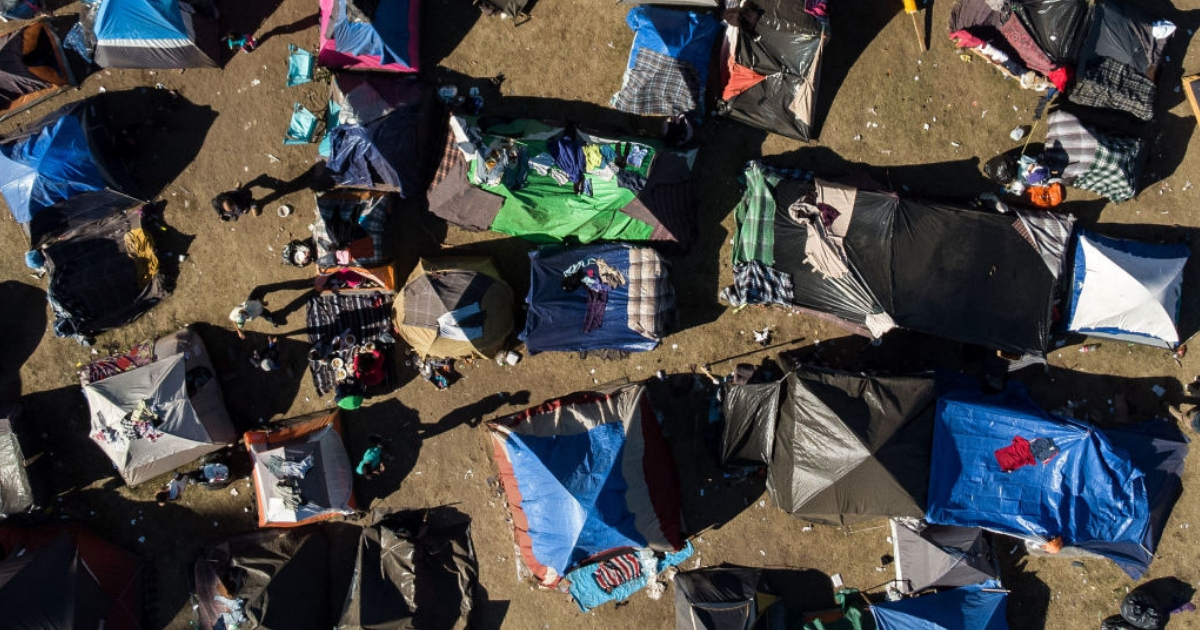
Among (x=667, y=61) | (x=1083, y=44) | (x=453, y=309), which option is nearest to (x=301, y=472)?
(x=453, y=309)

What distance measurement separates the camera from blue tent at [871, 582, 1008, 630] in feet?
28.6

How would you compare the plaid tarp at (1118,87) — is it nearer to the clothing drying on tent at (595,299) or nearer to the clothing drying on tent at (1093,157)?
the clothing drying on tent at (1093,157)

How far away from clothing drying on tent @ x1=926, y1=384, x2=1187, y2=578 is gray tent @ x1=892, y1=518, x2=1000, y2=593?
450 millimetres

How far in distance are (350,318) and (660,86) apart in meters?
5.55

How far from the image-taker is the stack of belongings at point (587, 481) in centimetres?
845

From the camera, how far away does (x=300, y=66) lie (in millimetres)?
9266

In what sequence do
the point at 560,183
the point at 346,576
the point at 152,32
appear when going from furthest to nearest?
the point at 346,576 < the point at 152,32 < the point at 560,183

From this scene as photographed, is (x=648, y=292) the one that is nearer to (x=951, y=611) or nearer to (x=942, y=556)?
(x=942, y=556)

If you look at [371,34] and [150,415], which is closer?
[371,34]

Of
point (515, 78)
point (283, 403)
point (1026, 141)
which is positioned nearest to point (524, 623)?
point (283, 403)

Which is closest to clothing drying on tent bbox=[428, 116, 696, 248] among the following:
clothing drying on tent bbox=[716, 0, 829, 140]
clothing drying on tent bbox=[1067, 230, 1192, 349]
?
clothing drying on tent bbox=[716, 0, 829, 140]

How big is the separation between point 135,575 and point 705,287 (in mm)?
9539

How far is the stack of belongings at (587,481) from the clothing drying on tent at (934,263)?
10.4 ft

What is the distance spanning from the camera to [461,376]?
9609mm
